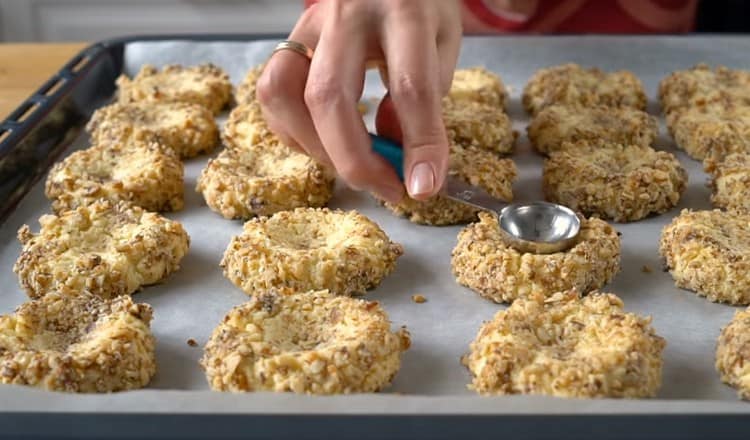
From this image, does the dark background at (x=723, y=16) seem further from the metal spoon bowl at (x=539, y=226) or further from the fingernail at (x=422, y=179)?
the fingernail at (x=422, y=179)

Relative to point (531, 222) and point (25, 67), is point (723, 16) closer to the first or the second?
point (531, 222)

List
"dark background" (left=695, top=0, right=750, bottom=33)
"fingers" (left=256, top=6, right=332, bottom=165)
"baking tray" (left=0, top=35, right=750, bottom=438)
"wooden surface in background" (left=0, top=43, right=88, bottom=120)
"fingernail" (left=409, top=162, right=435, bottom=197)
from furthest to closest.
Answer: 1. "dark background" (left=695, top=0, right=750, bottom=33)
2. "wooden surface in background" (left=0, top=43, right=88, bottom=120)
3. "fingers" (left=256, top=6, right=332, bottom=165)
4. "fingernail" (left=409, top=162, right=435, bottom=197)
5. "baking tray" (left=0, top=35, right=750, bottom=438)

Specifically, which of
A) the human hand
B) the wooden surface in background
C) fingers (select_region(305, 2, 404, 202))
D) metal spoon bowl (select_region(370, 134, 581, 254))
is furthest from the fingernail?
the wooden surface in background

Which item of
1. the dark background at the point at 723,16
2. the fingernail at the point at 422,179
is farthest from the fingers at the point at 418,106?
the dark background at the point at 723,16

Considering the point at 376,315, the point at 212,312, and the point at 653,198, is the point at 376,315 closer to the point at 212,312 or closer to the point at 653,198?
the point at 212,312

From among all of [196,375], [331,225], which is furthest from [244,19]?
[196,375]

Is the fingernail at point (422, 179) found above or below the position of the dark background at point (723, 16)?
above

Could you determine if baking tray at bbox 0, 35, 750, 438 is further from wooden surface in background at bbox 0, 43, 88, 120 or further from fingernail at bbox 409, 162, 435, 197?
fingernail at bbox 409, 162, 435, 197
